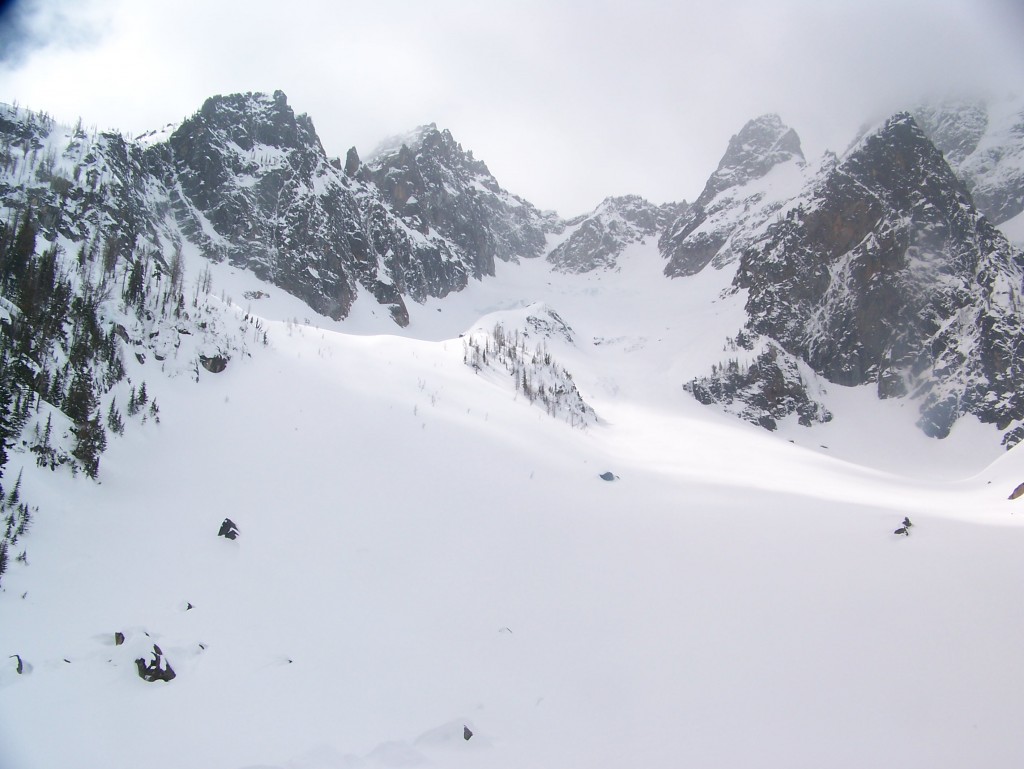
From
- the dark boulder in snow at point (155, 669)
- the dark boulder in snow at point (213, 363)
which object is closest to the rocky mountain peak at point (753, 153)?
the dark boulder in snow at point (213, 363)

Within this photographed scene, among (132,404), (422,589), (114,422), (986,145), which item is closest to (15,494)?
(114,422)

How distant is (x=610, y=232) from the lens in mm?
166125

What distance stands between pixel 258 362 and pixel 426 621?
12.3m

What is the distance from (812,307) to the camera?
85188 millimetres

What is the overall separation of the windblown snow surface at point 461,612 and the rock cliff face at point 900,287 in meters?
71.7

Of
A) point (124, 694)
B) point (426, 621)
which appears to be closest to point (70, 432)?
point (124, 694)

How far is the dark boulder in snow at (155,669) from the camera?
19.2 ft

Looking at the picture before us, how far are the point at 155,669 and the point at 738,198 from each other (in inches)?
6141

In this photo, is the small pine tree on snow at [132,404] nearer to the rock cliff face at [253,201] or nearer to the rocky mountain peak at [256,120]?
the rock cliff face at [253,201]

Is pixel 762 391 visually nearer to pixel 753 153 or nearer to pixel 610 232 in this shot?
pixel 610 232

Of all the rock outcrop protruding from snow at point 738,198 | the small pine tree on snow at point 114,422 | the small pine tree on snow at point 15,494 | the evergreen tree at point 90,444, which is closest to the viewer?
the small pine tree on snow at point 15,494

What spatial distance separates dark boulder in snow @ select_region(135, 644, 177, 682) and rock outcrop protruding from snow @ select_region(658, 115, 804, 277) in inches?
4889

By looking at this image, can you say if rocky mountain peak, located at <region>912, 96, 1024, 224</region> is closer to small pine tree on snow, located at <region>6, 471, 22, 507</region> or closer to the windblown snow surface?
the windblown snow surface

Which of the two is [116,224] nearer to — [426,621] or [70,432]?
[70,432]
